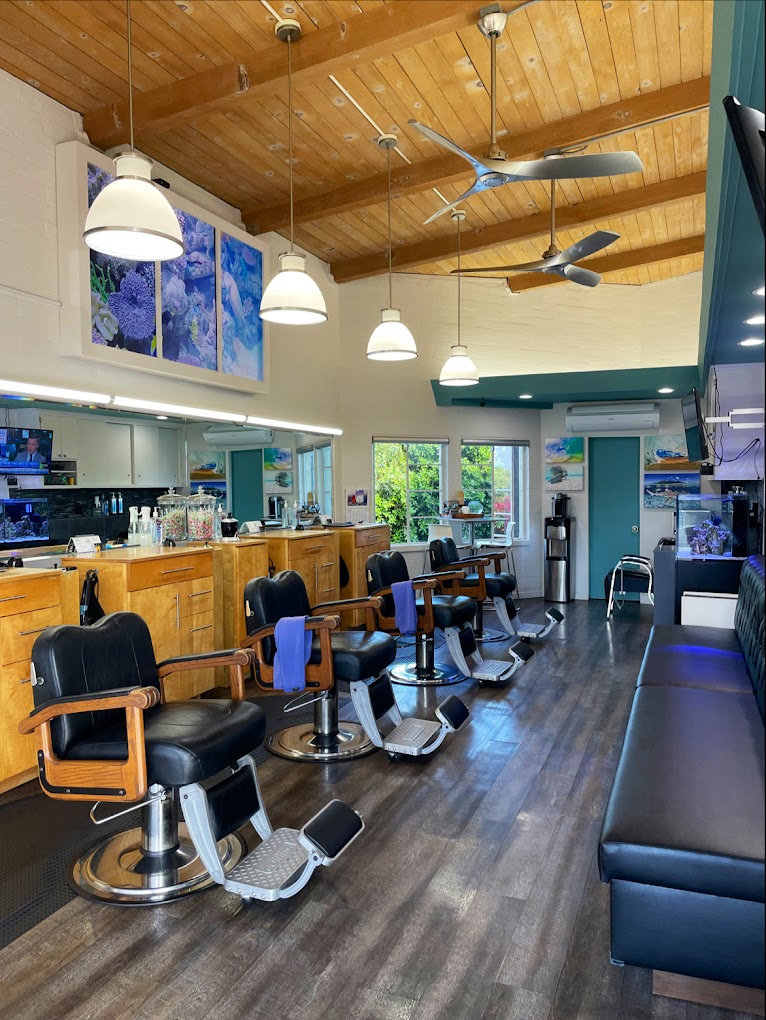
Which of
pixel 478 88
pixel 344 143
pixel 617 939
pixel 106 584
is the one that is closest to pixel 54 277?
pixel 106 584

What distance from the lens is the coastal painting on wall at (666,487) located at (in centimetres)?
877

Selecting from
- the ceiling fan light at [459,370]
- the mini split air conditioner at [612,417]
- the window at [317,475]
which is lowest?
the window at [317,475]

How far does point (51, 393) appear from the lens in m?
4.29

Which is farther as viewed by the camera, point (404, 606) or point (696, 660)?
point (404, 606)

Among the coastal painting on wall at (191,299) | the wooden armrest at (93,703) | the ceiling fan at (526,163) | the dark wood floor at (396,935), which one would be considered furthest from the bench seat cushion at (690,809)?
the coastal painting on wall at (191,299)

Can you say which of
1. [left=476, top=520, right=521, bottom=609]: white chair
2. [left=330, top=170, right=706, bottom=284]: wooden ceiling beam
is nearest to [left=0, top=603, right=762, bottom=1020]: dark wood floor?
[left=330, top=170, right=706, bottom=284]: wooden ceiling beam

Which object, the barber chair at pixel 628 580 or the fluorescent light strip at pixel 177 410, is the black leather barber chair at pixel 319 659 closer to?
the fluorescent light strip at pixel 177 410

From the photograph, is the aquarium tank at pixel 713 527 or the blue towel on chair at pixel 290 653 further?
the aquarium tank at pixel 713 527

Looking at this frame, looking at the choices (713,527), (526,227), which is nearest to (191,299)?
(526,227)

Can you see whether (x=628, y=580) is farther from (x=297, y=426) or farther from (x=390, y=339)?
(x=390, y=339)

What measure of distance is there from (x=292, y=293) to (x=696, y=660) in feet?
9.73

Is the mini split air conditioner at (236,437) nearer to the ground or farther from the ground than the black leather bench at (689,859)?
farther from the ground

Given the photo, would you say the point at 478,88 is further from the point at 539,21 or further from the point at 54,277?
the point at 54,277

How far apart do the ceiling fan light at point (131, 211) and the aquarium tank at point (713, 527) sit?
473cm
